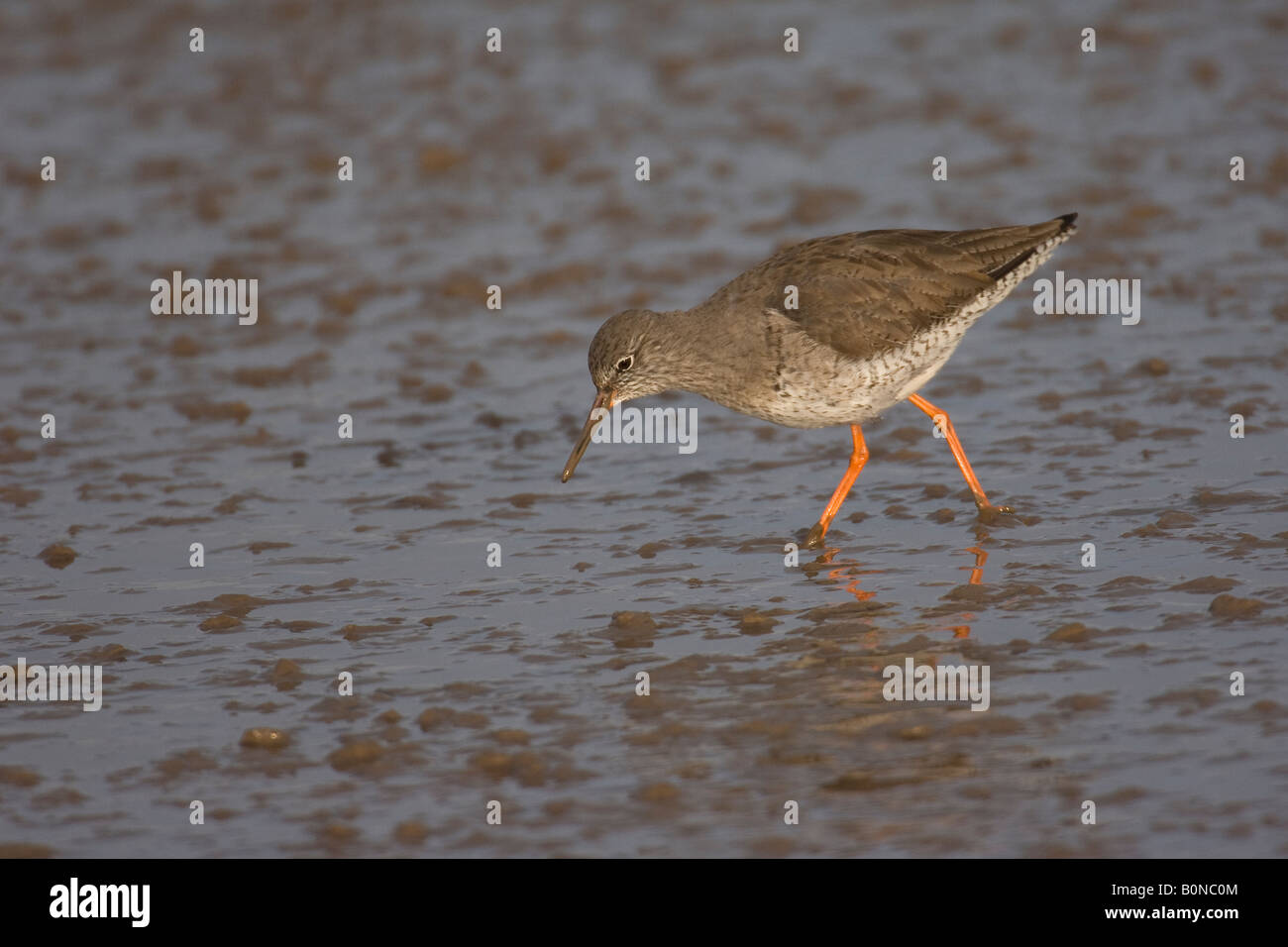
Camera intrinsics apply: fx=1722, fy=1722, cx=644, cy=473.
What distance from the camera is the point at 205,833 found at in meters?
6.92

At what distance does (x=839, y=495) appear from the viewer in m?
10.0

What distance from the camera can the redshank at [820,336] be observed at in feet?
31.6

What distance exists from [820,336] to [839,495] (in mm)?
998

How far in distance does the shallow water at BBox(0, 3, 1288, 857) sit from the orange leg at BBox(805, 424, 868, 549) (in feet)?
0.67

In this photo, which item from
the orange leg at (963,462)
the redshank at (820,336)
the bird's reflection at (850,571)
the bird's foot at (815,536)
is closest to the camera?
the bird's reflection at (850,571)

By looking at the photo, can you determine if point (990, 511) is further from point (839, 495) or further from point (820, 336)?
point (820, 336)

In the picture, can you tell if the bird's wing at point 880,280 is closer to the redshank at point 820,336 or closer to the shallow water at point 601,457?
the redshank at point 820,336

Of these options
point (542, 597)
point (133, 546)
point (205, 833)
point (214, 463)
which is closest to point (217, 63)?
point (214, 463)

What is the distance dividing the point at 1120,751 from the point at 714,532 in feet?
11.6

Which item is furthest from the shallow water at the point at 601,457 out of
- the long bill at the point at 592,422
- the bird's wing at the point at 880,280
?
the bird's wing at the point at 880,280

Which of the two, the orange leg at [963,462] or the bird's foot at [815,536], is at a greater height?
the orange leg at [963,462]

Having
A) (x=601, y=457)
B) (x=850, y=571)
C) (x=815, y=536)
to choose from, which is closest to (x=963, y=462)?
(x=815, y=536)
